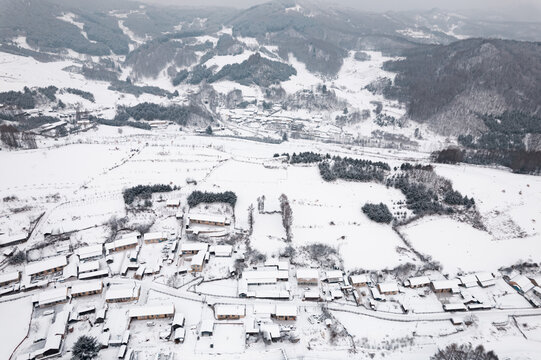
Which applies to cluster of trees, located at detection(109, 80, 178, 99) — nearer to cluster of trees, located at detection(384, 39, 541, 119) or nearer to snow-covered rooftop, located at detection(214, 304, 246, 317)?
cluster of trees, located at detection(384, 39, 541, 119)

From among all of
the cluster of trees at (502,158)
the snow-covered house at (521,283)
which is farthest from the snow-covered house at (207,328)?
the cluster of trees at (502,158)

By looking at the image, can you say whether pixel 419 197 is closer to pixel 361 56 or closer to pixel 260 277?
pixel 260 277

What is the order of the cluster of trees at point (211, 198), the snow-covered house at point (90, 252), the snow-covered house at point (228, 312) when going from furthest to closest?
1. the cluster of trees at point (211, 198)
2. the snow-covered house at point (90, 252)
3. the snow-covered house at point (228, 312)

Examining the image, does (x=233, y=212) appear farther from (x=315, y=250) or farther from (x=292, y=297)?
(x=292, y=297)

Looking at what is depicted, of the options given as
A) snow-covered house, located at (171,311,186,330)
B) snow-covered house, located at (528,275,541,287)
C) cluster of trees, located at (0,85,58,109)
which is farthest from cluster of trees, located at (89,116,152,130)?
snow-covered house, located at (528,275,541,287)

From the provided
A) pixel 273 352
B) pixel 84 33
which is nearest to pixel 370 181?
pixel 273 352

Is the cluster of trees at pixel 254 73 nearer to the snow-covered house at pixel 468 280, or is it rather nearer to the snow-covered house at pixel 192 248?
the snow-covered house at pixel 192 248
